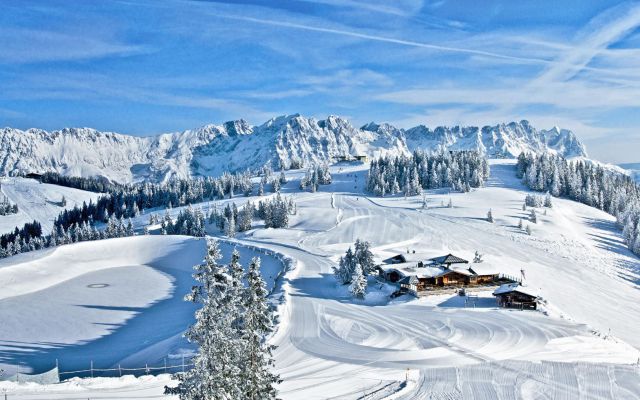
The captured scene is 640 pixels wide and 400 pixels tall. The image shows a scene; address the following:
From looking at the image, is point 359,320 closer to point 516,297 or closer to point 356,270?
point 356,270

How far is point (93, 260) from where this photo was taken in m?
82.9

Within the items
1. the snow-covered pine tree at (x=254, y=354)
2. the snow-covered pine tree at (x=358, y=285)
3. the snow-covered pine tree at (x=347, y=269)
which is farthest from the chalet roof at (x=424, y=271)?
the snow-covered pine tree at (x=254, y=354)

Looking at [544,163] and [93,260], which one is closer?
[93,260]

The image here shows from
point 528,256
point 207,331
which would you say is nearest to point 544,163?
point 528,256

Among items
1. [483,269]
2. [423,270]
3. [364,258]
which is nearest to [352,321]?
[423,270]

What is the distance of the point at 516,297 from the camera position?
53.6 metres

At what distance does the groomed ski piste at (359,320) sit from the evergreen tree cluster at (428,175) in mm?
59566

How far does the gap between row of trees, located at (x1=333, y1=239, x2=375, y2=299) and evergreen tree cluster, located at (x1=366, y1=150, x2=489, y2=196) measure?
10148 centimetres

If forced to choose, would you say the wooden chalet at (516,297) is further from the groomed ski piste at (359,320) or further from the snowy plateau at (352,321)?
the groomed ski piste at (359,320)

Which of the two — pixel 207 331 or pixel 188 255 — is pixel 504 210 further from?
pixel 207 331

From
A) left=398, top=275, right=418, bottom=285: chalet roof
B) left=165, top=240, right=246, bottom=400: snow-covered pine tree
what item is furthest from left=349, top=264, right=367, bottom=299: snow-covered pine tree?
left=165, top=240, right=246, bottom=400: snow-covered pine tree

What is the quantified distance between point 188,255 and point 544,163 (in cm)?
13351

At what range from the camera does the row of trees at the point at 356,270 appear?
5900cm

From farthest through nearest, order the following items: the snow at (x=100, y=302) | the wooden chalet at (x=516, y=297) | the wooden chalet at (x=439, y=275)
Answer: the wooden chalet at (x=439, y=275) → the wooden chalet at (x=516, y=297) → the snow at (x=100, y=302)
